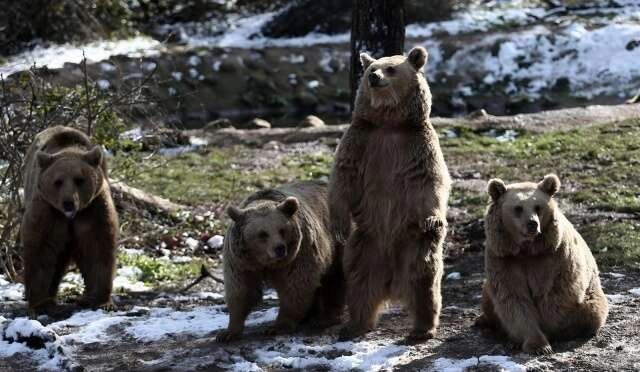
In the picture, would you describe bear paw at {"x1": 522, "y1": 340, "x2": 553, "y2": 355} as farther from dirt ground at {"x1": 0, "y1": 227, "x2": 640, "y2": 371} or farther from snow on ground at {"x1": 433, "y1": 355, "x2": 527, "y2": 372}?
snow on ground at {"x1": 433, "y1": 355, "x2": 527, "y2": 372}

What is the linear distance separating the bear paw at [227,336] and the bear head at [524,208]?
2.09 m

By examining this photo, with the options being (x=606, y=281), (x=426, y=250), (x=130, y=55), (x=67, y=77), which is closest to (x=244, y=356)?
(x=426, y=250)

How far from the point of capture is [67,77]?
20.4m

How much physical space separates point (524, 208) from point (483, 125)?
32.3ft

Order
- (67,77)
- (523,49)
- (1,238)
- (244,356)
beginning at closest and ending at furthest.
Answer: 1. (244,356)
2. (1,238)
3. (67,77)
4. (523,49)

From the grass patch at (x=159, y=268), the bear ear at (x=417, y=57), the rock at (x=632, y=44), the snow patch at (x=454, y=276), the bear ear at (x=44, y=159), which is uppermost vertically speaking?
the bear ear at (x=417, y=57)

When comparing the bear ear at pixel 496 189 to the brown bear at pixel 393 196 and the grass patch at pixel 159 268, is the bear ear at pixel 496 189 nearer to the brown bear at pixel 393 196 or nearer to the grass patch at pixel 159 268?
the brown bear at pixel 393 196

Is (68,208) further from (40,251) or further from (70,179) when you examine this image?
(40,251)

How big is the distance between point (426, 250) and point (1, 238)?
4941mm

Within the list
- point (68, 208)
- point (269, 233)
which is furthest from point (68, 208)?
point (269, 233)

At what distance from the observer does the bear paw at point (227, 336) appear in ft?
24.1

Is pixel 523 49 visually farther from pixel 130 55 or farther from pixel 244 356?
pixel 244 356

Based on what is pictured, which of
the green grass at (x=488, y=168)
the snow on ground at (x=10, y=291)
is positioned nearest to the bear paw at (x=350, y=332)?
the snow on ground at (x=10, y=291)

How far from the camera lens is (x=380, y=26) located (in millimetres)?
12406
